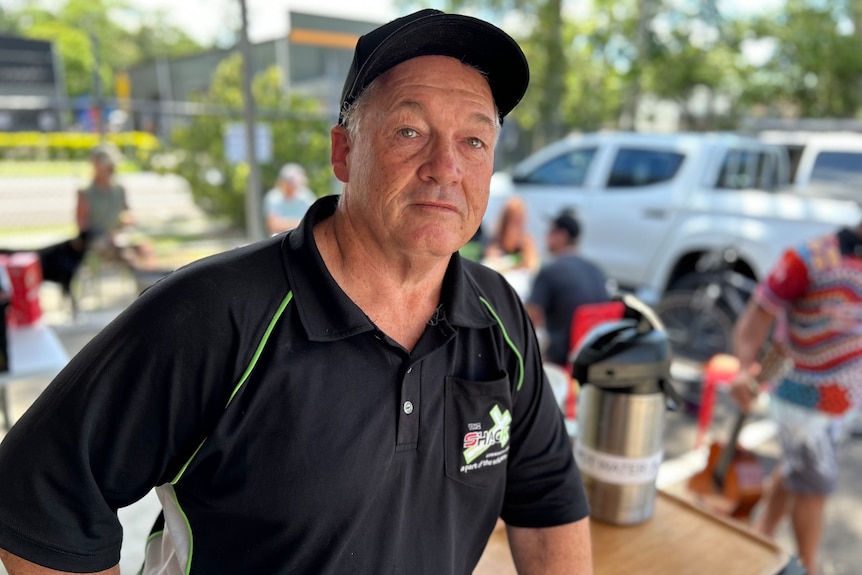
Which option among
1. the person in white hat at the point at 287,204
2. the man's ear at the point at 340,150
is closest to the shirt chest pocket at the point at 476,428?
the man's ear at the point at 340,150

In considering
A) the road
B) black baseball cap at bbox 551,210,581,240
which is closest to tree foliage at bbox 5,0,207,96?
the road

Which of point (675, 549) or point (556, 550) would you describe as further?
point (675, 549)

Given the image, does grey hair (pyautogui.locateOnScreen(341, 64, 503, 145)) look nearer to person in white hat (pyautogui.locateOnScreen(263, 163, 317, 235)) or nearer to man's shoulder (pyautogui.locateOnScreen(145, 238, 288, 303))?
man's shoulder (pyautogui.locateOnScreen(145, 238, 288, 303))

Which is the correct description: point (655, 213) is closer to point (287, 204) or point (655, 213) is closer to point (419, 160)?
point (287, 204)

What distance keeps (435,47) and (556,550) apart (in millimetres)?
1022

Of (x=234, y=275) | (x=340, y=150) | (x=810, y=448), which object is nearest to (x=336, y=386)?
(x=234, y=275)

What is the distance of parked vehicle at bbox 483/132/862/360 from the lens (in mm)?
6211

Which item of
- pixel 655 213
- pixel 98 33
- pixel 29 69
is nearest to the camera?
pixel 655 213

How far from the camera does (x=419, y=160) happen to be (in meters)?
1.15

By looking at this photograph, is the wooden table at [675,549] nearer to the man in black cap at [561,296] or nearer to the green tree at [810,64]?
the man in black cap at [561,296]

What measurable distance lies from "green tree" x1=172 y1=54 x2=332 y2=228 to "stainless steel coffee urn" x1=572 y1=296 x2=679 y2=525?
8.66 metres

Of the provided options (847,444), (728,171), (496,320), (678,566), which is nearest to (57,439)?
(496,320)

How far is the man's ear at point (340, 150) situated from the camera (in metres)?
1.24

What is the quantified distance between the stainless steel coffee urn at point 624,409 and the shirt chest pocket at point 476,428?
0.59 metres
